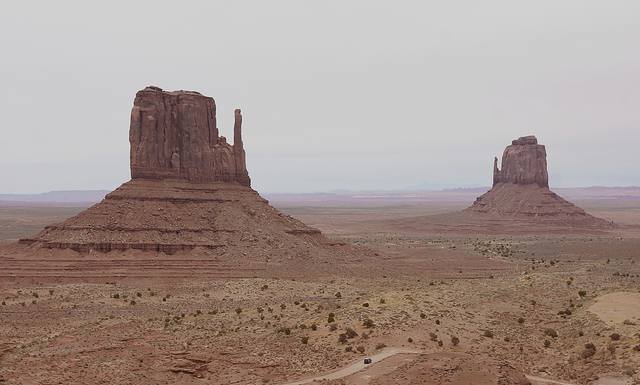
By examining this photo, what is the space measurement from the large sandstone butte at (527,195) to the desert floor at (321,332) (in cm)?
8294

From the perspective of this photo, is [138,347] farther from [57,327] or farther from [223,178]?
[223,178]

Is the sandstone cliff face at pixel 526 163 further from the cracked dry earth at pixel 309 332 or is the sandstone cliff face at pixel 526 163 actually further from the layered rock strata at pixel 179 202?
the cracked dry earth at pixel 309 332

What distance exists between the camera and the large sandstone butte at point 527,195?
448 feet

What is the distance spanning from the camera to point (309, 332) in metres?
35.0

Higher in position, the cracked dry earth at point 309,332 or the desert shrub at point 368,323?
the desert shrub at point 368,323

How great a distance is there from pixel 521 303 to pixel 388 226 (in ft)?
366

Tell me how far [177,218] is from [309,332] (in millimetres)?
38307

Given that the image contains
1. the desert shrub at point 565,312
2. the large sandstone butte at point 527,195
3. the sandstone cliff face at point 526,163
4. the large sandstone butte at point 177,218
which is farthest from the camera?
the sandstone cliff face at point 526,163

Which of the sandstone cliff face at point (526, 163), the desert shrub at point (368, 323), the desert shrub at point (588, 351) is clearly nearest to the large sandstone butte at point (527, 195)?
the sandstone cliff face at point (526, 163)

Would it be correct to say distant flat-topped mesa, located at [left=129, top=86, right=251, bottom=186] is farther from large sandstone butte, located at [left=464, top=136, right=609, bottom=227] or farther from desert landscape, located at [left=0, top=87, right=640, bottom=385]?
large sandstone butte, located at [left=464, top=136, right=609, bottom=227]

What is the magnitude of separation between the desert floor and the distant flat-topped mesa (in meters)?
20.1

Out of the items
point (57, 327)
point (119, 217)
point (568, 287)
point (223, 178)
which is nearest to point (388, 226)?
point (223, 178)

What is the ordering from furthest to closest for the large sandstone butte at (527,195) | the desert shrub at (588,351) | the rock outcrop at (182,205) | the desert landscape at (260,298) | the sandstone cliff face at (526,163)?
the sandstone cliff face at (526,163) → the large sandstone butte at (527,195) → the rock outcrop at (182,205) → the desert shrub at (588,351) → the desert landscape at (260,298)

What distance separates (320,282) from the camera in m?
59.3
